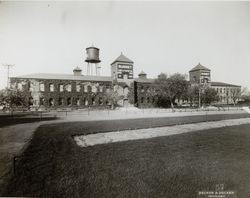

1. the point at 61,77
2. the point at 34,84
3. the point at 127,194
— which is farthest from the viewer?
the point at 61,77

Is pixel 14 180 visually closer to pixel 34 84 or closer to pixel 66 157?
pixel 66 157

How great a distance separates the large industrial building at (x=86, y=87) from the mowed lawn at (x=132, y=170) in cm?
3064

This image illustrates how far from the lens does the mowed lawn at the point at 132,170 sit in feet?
16.5

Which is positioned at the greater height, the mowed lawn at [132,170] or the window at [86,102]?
the window at [86,102]

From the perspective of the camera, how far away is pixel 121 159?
6793mm

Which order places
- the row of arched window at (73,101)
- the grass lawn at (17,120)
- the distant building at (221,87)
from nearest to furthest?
the grass lawn at (17,120), the row of arched window at (73,101), the distant building at (221,87)

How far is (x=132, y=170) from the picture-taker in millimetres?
5984

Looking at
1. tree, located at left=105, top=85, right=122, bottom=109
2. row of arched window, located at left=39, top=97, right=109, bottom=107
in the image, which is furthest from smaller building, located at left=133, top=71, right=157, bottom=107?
row of arched window, located at left=39, top=97, right=109, bottom=107

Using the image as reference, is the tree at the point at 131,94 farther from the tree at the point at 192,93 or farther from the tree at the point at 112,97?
the tree at the point at 192,93

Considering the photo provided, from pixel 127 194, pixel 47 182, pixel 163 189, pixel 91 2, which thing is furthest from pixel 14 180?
pixel 91 2

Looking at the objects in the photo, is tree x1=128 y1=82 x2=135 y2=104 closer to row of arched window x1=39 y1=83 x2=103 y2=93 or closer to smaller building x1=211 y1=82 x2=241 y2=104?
row of arched window x1=39 y1=83 x2=103 y2=93

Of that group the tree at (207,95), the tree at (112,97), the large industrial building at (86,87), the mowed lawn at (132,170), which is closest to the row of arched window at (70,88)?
the large industrial building at (86,87)

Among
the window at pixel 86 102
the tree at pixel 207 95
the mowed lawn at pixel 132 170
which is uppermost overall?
the tree at pixel 207 95

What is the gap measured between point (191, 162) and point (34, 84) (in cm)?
3599
